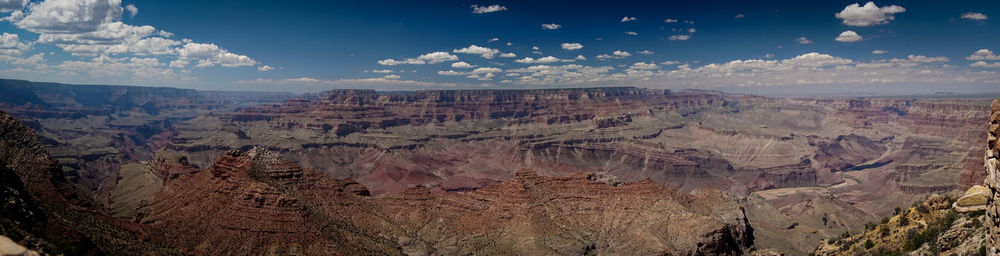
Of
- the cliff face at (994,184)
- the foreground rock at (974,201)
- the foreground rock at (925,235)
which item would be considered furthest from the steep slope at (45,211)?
the foreground rock at (974,201)

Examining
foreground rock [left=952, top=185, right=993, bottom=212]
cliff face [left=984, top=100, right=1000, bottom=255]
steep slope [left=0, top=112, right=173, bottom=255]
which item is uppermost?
cliff face [left=984, top=100, right=1000, bottom=255]

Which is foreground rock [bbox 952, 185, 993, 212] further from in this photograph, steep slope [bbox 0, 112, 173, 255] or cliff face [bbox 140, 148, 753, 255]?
steep slope [bbox 0, 112, 173, 255]

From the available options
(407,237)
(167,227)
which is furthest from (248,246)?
(407,237)

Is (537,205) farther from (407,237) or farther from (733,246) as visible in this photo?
(733,246)

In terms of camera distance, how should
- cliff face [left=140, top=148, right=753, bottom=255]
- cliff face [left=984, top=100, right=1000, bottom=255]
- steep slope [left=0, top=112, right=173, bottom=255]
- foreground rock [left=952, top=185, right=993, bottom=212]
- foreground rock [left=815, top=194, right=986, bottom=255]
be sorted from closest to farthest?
1. cliff face [left=984, top=100, right=1000, bottom=255]
2. foreground rock [left=815, top=194, right=986, bottom=255]
3. foreground rock [left=952, top=185, right=993, bottom=212]
4. steep slope [left=0, top=112, right=173, bottom=255]
5. cliff face [left=140, top=148, right=753, bottom=255]

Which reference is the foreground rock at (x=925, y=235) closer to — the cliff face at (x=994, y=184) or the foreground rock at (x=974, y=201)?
the foreground rock at (x=974, y=201)

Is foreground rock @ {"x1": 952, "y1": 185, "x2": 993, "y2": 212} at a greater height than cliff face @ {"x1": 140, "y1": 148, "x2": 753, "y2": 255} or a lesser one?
greater

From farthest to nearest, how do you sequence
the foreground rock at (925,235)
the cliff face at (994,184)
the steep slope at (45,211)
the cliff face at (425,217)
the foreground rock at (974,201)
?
the cliff face at (425,217), the steep slope at (45,211), the foreground rock at (974,201), the foreground rock at (925,235), the cliff face at (994,184)

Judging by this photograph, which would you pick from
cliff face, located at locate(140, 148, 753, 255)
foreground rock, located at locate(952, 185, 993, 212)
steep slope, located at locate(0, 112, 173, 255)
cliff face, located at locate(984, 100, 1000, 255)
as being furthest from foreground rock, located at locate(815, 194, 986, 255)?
steep slope, located at locate(0, 112, 173, 255)
